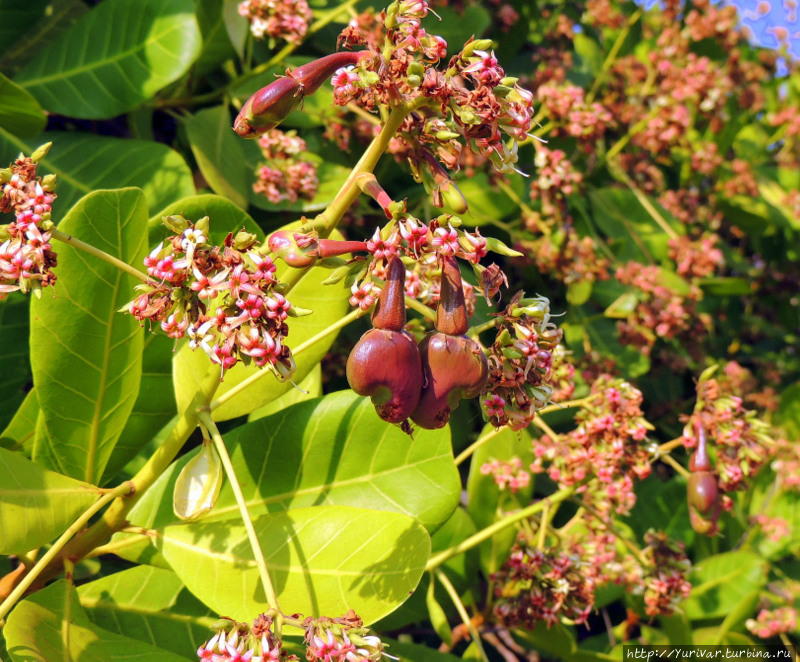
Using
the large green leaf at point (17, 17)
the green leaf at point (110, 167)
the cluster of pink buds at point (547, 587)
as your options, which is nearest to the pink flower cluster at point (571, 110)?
the green leaf at point (110, 167)

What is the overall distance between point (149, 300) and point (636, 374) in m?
2.06

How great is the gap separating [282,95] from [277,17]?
45.3 inches

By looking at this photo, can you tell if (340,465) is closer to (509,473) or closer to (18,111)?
(509,473)

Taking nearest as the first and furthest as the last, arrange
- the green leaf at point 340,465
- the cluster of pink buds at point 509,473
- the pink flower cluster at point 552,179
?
the green leaf at point 340,465 → the cluster of pink buds at point 509,473 → the pink flower cluster at point 552,179

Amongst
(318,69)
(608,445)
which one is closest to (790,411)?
(608,445)

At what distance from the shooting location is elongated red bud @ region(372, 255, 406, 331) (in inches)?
42.5

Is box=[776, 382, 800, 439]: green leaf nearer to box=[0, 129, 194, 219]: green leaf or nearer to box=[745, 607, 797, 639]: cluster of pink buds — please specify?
box=[745, 607, 797, 639]: cluster of pink buds

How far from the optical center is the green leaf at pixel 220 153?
2.02 m

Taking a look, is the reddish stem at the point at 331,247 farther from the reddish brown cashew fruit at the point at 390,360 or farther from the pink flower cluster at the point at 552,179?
the pink flower cluster at the point at 552,179

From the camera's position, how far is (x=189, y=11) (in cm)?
199

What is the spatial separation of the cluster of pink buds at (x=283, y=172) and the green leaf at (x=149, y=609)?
3.04 ft

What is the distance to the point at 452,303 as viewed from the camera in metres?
1.10

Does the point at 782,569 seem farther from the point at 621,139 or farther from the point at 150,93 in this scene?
the point at 150,93

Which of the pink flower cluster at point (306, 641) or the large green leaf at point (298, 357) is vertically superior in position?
the large green leaf at point (298, 357)
